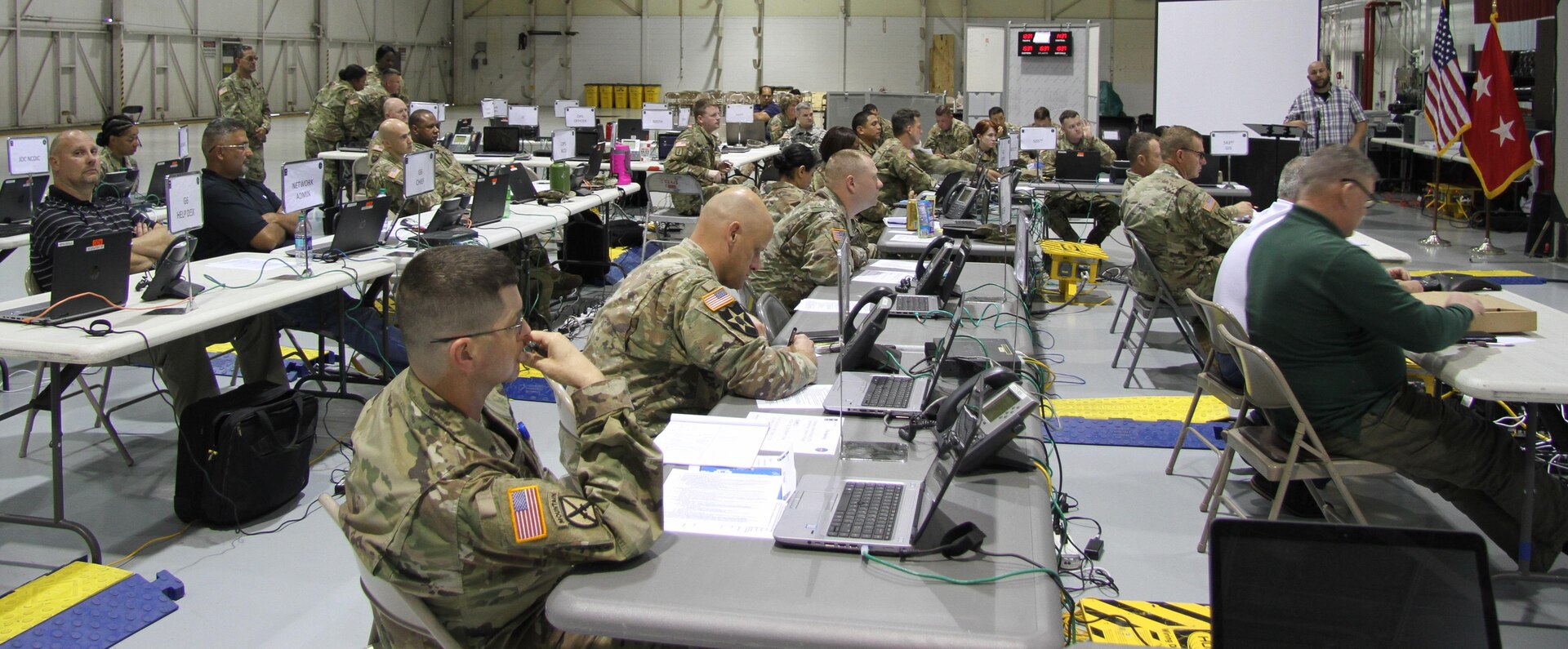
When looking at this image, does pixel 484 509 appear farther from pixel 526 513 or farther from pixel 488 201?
pixel 488 201

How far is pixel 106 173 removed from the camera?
711cm

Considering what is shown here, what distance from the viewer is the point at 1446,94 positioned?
998 centimetres

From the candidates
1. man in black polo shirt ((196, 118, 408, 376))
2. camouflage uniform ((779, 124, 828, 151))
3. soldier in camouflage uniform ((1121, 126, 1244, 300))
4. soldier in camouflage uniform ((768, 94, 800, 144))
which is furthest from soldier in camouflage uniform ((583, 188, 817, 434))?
soldier in camouflage uniform ((768, 94, 800, 144))

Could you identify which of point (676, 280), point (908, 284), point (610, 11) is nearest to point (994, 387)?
point (676, 280)

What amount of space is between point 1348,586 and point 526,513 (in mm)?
1281

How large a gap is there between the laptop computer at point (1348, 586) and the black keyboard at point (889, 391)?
1200 millimetres

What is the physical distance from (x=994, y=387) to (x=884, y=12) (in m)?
22.5

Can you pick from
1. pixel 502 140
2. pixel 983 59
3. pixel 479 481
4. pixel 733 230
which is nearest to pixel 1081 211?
pixel 502 140

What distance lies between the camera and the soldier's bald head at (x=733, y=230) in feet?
10.4

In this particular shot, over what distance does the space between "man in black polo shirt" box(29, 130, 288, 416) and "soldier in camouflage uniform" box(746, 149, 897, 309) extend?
2.10m

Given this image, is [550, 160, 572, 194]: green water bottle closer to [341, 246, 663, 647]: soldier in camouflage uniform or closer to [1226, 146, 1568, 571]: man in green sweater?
[1226, 146, 1568, 571]: man in green sweater

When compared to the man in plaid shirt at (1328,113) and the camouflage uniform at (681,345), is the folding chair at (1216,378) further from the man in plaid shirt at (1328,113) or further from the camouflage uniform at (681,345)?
the man in plaid shirt at (1328,113)

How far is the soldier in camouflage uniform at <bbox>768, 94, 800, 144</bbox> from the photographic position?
1380 cm

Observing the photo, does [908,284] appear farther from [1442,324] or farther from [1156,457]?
[1442,324]
